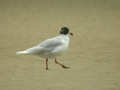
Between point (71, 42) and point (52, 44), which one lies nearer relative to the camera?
point (52, 44)

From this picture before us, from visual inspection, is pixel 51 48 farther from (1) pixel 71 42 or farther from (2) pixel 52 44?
(1) pixel 71 42

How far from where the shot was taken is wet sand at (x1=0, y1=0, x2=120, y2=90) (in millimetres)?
5543

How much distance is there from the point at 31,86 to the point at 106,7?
298 inches

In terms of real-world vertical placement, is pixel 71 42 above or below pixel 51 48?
above

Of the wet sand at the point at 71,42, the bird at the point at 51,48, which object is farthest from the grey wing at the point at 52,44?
the wet sand at the point at 71,42

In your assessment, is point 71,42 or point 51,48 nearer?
point 51,48

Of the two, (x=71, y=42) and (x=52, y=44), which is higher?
(x=71, y=42)

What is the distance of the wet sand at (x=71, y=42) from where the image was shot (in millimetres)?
5543

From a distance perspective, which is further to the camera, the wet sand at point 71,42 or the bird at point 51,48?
the wet sand at point 71,42

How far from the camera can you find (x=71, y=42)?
8367 mm

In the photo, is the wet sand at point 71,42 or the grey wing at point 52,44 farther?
the wet sand at point 71,42

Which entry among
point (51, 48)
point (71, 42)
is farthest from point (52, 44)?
point (71, 42)

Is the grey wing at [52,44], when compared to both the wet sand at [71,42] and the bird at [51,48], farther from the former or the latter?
the wet sand at [71,42]

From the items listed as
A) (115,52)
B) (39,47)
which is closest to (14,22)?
(115,52)
